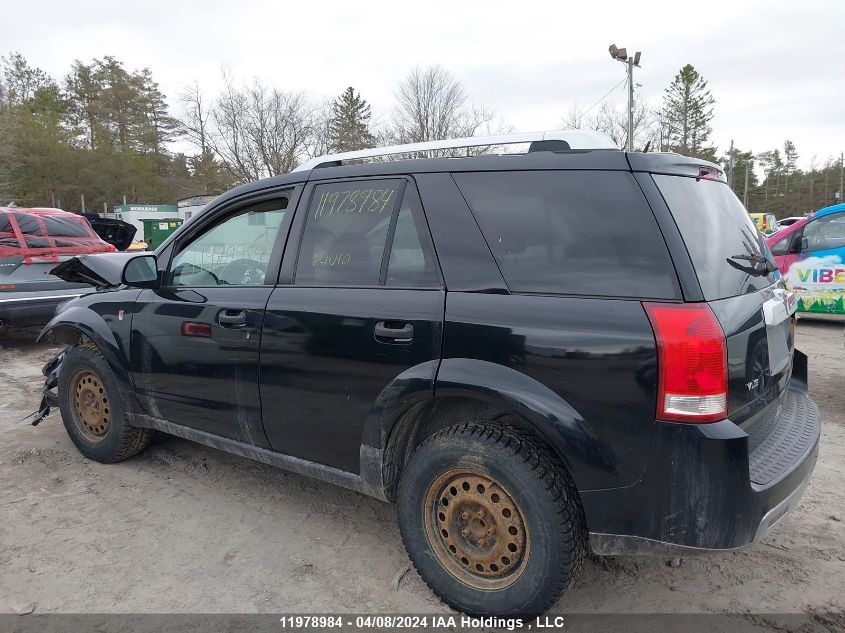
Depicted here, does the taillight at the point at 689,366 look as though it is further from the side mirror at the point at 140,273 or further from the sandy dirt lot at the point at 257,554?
the side mirror at the point at 140,273

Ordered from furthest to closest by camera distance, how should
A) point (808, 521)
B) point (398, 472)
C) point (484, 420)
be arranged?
1. point (808, 521)
2. point (398, 472)
3. point (484, 420)

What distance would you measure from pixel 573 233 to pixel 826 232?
799cm

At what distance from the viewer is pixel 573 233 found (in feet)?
7.37

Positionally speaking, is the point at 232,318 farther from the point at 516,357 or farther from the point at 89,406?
the point at 89,406

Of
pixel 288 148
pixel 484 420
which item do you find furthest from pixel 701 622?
pixel 288 148

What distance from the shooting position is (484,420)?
2416mm

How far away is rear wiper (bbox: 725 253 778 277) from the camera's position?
2.37m

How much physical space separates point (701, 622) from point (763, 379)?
103 centimetres

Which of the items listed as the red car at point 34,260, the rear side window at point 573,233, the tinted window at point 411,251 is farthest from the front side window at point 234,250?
the red car at point 34,260

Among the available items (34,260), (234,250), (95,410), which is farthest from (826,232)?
(34,260)

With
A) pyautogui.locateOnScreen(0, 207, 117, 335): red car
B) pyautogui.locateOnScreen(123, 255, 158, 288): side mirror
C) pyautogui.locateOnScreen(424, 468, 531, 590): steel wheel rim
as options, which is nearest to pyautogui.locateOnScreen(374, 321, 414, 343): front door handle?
pyautogui.locateOnScreen(424, 468, 531, 590): steel wheel rim

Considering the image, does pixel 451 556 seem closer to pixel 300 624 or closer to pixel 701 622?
pixel 300 624

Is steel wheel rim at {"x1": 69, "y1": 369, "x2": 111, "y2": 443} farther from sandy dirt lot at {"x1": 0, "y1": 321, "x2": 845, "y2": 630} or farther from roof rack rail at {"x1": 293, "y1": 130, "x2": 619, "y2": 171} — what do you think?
roof rack rail at {"x1": 293, "y1": 130, "x2": 619, "y2": 171}

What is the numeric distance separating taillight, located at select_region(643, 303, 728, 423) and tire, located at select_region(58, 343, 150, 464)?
3297 mm
